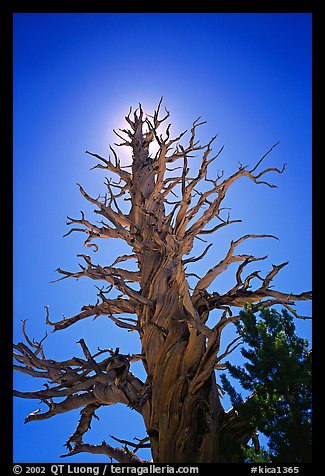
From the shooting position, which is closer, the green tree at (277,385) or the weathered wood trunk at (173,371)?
the green tree at (277,385)

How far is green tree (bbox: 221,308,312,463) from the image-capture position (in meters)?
3.39

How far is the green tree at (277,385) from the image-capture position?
339cm

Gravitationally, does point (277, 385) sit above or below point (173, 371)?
below

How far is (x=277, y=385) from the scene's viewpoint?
3.61 metres

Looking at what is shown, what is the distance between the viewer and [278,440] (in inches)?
135

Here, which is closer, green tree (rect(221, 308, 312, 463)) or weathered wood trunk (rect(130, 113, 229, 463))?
green tree (rect(221, 308, 312, 463))

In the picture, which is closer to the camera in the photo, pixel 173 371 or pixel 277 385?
pixel 277 385
